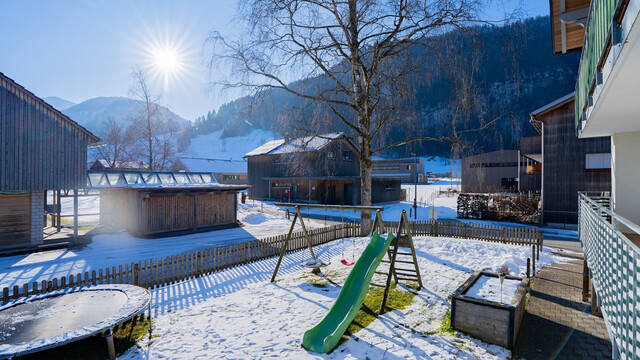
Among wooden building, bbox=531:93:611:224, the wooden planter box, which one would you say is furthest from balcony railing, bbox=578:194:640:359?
wooden building, bbox=531:93:611:224

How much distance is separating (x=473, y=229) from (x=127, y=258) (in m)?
17.2

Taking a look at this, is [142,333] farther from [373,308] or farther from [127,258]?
[127,258]

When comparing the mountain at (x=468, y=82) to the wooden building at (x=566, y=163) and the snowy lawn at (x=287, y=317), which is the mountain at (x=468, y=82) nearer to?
the snowy lawn at (x=287, y=317)

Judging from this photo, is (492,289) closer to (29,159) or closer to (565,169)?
(565,169)

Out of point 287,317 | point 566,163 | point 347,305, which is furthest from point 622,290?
point 566,163

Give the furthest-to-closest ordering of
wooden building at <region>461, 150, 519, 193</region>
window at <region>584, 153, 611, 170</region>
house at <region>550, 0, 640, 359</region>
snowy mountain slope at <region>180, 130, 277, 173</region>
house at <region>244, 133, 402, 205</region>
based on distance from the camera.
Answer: snowy mountain slope at <region>180, 130, 277, 173</region> < wooden building at <region>461, 150, 519, 193</region> < house at <region>244, 133, 402, 205</region> < window at <region>584, 153, 611, 170</region> < house at <region>550, 0, 640, 359</region>

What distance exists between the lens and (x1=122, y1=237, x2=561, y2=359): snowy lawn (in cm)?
577

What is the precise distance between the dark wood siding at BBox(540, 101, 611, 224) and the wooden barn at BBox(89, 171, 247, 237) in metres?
23.2

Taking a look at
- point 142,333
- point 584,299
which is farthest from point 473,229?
point 142,333

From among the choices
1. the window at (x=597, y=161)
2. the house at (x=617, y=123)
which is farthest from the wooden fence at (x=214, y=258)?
the window at (x=597, y=161)

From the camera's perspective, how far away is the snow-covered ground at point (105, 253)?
1176 centimetres

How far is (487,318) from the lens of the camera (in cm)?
605

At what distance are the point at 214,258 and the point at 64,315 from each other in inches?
216

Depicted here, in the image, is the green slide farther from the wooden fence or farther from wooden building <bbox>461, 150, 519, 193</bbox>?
wooden building <bbox>461, 150, 519, 193</bbox>
